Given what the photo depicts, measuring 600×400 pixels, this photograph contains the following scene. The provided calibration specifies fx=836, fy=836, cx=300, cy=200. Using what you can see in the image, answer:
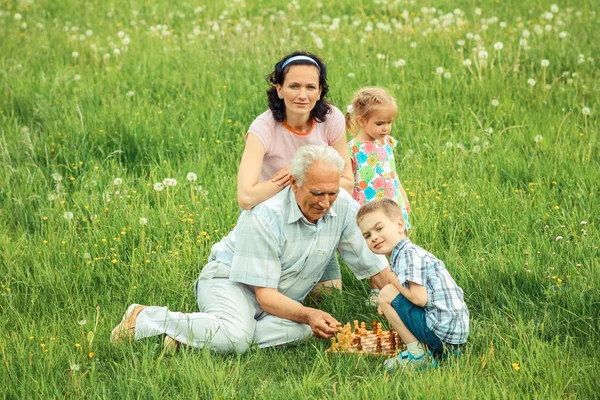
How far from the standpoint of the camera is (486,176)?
636cm

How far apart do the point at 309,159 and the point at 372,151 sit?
1155mm

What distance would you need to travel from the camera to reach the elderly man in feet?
14.9

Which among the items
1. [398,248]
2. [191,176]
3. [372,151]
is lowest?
[191,176]

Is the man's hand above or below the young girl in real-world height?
below

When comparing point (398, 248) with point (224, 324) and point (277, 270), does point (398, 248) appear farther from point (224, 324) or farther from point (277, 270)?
point (224, 324)

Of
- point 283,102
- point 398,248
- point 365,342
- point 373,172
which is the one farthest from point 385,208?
point 373,172

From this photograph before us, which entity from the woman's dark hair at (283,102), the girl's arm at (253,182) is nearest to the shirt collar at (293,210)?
the girl's arm at (253,182)

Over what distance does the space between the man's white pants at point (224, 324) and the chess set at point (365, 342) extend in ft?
1.08

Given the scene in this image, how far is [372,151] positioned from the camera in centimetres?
555

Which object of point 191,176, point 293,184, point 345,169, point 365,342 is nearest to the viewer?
point 365,342

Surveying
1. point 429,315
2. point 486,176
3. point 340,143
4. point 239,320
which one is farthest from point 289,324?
point 486,176

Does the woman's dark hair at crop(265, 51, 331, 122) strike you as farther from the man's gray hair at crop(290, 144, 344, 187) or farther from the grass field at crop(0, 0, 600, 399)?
the grass field at crop(0, 0, 600, 399)

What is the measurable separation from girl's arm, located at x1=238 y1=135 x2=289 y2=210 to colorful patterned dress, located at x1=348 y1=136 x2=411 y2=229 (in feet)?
2.81

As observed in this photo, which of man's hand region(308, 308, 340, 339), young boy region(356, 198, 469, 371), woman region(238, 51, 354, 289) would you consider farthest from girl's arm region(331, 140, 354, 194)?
man's hand region(308, 308, 340, 339)
